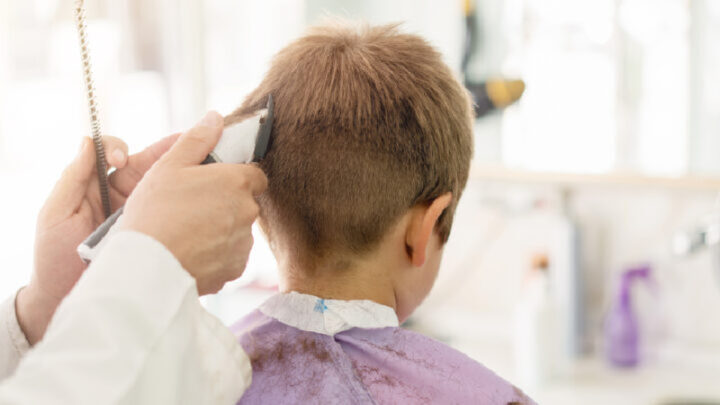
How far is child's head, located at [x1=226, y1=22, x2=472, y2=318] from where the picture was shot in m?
0.87

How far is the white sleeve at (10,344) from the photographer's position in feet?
3.01

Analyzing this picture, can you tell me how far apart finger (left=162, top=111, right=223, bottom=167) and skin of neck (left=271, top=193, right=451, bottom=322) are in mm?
213

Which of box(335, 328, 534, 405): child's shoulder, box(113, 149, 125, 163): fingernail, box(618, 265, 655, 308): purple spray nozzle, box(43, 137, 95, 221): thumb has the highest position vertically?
box(113, 149, 125, 163): fingernail

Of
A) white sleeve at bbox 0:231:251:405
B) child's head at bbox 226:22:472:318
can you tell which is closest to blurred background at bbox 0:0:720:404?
child's head at bbox 226:22:472:318

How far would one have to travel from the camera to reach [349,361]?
0.87 m

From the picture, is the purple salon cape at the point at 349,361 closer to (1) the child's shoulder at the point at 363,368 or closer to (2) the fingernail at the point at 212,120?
(1) the child's shoulder at the point at 363,368

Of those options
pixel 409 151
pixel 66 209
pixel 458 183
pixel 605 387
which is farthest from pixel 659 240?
pixel 66 209

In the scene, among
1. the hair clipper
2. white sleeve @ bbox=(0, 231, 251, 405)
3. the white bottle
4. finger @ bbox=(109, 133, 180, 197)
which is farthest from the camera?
the white bottle

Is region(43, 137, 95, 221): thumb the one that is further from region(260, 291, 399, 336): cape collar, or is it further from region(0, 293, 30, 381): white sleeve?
region(260, 291, 399, 336): cape collar

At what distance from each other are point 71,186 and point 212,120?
25cm

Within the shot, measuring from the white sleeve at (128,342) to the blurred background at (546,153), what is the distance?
1218 mm

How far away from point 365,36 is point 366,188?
21 cm

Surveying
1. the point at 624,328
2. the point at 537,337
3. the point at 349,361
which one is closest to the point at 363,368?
the point at 349,361

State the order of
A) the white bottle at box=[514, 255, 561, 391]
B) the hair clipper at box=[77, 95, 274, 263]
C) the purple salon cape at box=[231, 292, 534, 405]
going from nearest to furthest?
1. the hair clipper at box=[77, 95, 274, 263]
2. the purple salon cape at box=[231, 292, 534, 405]
3. the white bottle at box=[514, 255, 561, 391]
